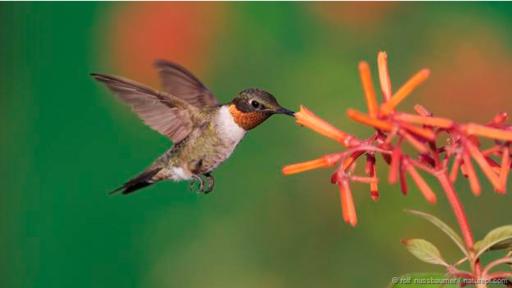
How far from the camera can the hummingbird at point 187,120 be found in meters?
2.11

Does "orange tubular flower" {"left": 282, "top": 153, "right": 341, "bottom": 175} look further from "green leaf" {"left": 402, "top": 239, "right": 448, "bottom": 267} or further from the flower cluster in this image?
"green leaf" {"left": 402, "top": 239, "right": 448, "bottom": 267}

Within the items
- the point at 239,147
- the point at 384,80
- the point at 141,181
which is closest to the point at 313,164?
the point at 384,80

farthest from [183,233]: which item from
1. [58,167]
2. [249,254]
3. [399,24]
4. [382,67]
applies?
[382,67]

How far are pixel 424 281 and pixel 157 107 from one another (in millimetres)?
1346

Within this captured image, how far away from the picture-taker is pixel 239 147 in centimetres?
478

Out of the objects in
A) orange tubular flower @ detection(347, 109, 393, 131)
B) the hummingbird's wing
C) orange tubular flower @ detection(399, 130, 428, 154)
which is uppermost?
the hummingbird's wing

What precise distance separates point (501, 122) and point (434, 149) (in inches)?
4.2

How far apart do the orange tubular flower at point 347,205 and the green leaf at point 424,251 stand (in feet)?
0.43

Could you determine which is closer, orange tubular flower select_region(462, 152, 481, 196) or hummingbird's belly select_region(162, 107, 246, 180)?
orange tubular flower select_region(462, 152, 481, 196)

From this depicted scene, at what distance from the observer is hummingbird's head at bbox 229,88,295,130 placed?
201 cm

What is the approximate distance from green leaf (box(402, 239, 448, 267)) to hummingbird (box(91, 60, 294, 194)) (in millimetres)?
965

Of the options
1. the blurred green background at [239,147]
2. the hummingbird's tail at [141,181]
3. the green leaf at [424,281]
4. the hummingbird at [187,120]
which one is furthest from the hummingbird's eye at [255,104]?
the blurred green background at [239,147]

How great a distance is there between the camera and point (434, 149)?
1.02 metres

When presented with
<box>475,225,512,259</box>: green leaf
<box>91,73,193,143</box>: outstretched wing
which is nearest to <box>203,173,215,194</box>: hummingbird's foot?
<box>91,73,193,143</box>: outstretched wing
